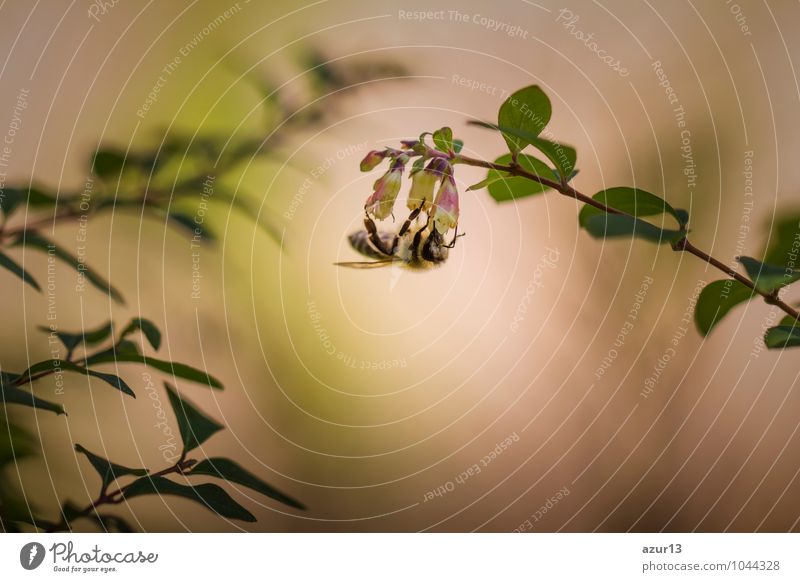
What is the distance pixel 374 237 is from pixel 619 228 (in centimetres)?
21

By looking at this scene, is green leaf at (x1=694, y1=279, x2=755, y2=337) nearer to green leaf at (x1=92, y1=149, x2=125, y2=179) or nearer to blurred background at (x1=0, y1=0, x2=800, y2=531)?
blurred background at (x1=0, y1=0, x2=800, y2=531)

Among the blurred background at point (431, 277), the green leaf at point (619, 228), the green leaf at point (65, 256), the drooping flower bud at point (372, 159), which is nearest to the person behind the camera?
the green leaf at point (619, 228)

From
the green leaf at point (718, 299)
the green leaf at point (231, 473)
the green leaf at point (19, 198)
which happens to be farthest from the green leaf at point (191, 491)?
the green leaf at point (718, 299)

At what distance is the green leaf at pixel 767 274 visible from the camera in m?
0.40

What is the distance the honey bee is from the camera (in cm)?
50

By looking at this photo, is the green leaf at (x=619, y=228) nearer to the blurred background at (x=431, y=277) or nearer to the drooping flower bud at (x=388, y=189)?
the drooping flower bud at (x=388, y=189)

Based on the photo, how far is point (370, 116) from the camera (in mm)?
694

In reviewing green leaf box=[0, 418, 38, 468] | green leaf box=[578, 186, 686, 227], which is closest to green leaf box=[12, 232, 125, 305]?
green leaf box=[0, 418, 38, 468]

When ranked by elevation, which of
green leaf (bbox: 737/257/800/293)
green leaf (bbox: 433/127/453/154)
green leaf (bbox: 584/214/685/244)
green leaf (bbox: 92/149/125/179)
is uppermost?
green leaf (bbox: 92/149/125/179)

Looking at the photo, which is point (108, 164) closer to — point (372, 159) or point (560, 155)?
point (372, 159)

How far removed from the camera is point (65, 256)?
1.73 ft

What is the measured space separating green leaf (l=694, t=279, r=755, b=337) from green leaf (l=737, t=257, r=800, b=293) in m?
0.04

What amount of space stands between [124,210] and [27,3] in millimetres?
208

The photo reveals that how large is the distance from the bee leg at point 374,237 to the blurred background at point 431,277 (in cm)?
18
